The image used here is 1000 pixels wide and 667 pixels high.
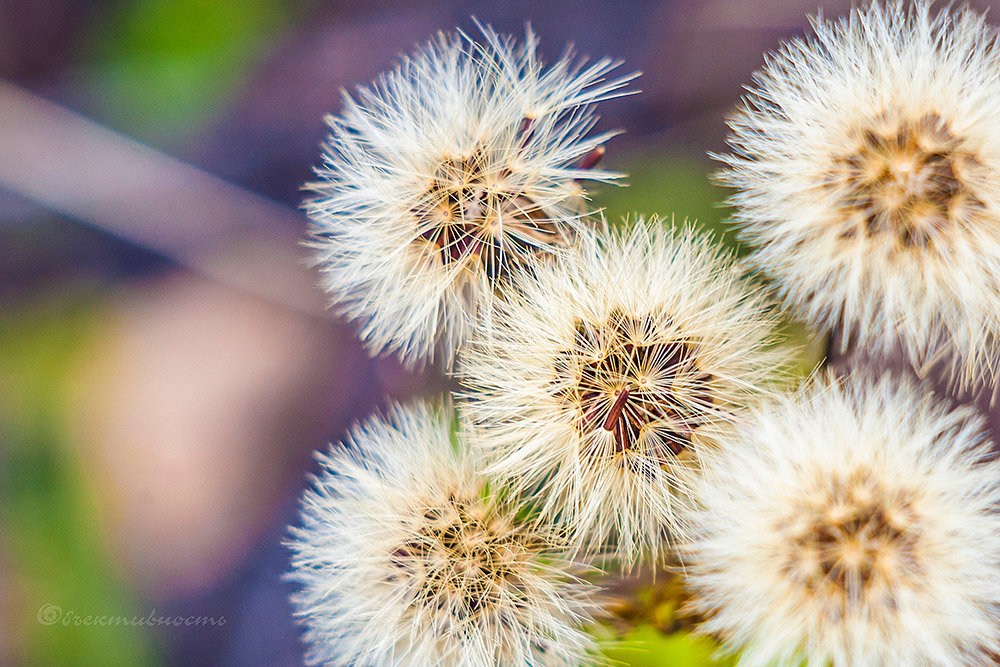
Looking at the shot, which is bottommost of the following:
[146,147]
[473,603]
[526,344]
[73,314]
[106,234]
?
[473,603]

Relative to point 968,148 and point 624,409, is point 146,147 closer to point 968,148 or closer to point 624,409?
point 624,409

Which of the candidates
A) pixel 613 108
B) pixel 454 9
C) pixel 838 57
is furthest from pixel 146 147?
pixel 838 57

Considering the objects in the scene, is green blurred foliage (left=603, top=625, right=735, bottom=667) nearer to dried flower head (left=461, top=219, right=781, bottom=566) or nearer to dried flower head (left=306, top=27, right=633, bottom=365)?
dried flower head (left=461, top=219, right=781, bottom=566)

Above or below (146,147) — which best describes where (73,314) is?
below

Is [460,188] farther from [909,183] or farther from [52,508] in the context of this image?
[52,508]

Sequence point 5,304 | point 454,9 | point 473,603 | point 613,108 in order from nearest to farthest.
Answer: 1. point 473,603
2. point 613,108
3. point 454,9
4. point 5,304

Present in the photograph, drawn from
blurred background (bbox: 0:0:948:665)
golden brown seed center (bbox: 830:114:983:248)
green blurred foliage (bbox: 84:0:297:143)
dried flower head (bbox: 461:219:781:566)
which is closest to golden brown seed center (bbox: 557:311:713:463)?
dried flower head (bbox: 461:219:781:566)

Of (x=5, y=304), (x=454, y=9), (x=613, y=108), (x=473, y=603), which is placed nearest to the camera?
(x=473, y=603)

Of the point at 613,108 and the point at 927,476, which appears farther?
the point at 613,108
